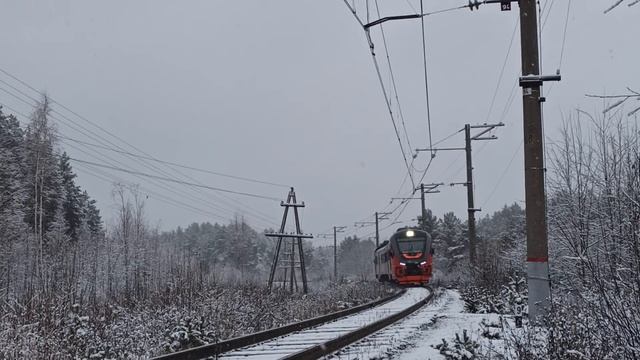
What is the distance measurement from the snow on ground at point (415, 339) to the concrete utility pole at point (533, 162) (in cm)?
108

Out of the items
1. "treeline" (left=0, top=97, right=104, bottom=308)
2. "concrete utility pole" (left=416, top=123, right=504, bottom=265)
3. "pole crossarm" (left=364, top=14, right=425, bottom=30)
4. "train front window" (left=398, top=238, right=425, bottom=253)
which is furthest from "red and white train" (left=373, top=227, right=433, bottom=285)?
"pole crossarm" (left=364, top=14, right=425, bottom=30)

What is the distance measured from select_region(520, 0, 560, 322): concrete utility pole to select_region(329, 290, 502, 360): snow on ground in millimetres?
1083

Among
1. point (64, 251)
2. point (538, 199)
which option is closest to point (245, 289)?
point (64, 251)

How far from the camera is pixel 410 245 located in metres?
32.8

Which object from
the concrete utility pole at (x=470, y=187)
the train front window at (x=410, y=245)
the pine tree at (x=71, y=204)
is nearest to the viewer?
the concrete utility pole at (x=470, y=187)

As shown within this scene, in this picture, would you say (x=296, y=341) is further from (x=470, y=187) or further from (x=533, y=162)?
(x=470, y=187)

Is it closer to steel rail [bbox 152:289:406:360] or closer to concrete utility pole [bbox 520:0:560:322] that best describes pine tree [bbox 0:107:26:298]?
steel rail [bbox 152:289:406:360]

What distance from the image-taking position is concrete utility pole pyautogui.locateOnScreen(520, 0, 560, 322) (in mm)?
8227

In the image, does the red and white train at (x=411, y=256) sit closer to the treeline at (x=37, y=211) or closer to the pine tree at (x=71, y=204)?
the treeline at (x=37, y=211)

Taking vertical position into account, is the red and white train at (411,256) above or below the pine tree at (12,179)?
below

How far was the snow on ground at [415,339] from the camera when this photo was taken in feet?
26.5

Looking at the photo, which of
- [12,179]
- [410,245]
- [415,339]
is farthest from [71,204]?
[415,339]

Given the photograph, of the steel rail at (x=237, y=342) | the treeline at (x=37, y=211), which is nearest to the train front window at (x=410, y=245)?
the treeline at (x=37, y=211)

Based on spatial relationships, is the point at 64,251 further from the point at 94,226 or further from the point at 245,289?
the point at 94,226
